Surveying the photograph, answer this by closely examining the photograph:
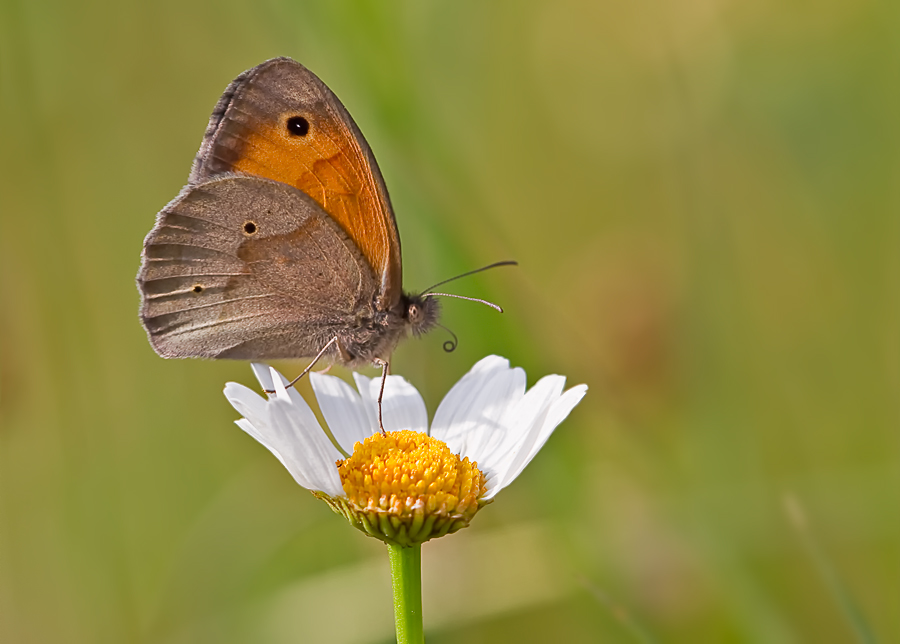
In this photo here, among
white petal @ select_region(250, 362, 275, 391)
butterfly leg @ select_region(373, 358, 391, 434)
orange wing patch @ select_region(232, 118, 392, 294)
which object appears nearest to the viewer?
butterfly leg @ select_region(373, 358, 391, 434)

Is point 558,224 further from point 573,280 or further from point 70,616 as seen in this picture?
point 70,616

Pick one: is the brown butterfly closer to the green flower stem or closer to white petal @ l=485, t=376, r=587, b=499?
white petal @ l=485, t=376, r=587, b=499

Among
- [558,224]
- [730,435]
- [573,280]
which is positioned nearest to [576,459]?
[730,435]

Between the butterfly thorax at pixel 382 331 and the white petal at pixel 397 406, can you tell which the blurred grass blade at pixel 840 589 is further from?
the butterfly thorax at pixel 382 331

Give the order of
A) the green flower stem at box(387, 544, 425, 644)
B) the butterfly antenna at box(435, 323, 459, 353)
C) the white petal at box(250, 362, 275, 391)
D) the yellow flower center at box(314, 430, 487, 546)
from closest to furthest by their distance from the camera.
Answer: the green flower stem at box(387, 544, 425, 644), the yellow flower center at box(314, 430, 487, 546), the white petal at box(250, 362, 275, 391), the butterfly antenna at box(435, 323, 459, 353)

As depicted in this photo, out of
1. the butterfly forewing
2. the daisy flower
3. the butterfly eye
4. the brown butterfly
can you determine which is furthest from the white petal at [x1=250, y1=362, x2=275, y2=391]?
the butterfly eye

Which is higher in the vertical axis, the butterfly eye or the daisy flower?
the butterfly eye

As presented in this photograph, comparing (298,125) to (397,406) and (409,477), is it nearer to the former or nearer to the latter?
(397,406)

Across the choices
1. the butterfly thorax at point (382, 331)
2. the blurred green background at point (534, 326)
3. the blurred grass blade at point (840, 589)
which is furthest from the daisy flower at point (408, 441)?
the blurred grass blade at point (840, 589)
